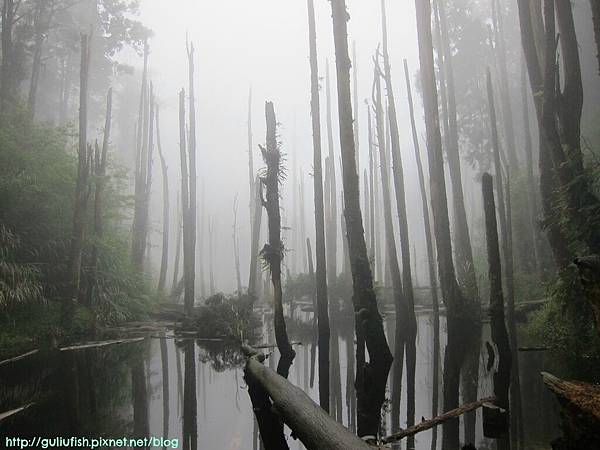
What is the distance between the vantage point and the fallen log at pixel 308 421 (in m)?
2.89


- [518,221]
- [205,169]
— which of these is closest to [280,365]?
[518,221]

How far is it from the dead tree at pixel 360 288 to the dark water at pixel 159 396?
0.41 metres

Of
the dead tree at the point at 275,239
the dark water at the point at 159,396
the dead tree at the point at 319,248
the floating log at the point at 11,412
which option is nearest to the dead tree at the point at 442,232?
the dark water at the point at 159,396

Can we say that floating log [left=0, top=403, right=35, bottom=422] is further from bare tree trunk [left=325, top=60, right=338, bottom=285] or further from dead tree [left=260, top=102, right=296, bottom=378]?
bare tree trunk [left=325, top=60, right=338, bottom=285]

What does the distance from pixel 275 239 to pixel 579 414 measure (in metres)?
6.61

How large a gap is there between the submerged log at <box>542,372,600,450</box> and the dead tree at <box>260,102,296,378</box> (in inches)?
222

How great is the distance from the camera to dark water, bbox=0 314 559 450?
4.43 metres

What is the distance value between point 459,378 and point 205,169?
10382 centimetres

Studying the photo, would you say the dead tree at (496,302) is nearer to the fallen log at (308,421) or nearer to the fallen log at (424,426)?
the fallen log at (424,426)

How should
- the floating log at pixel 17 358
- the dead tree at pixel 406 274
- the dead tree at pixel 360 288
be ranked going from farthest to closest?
1. the floating log at pixel 17 358
2. the dead tree at pixel 406 274
3. the dead tree at pixel 360 288

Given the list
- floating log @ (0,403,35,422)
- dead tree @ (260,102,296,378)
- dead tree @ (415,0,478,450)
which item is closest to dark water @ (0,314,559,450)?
floating log @ (0,403,35,422)

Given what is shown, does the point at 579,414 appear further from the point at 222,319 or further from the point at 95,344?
the point at 222,319

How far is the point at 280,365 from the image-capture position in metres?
8.22

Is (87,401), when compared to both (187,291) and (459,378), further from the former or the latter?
(187,291)
